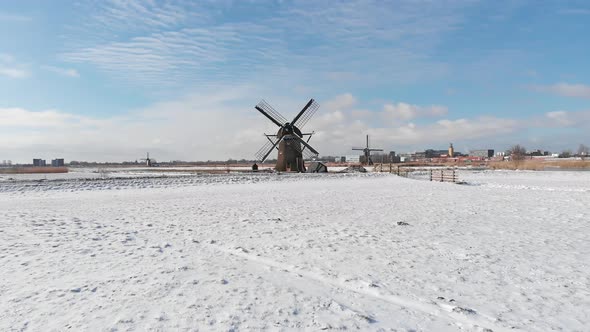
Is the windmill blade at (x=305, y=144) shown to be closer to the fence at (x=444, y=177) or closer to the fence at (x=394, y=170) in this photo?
the fence at (x=394, y=170)

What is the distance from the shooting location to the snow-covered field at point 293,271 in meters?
5.16

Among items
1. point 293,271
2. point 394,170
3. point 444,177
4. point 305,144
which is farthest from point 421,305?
point 394,170

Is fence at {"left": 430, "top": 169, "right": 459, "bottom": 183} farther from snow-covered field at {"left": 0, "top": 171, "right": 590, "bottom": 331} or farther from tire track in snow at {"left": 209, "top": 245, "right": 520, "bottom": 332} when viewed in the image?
tire track in snow at {"left": 209, "top": 245, "right": 520, "bottom": 332}

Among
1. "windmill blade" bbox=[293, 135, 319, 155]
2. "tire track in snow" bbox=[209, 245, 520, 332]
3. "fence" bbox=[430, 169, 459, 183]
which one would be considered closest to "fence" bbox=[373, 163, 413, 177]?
"fence" bbox=[430, 169, 459, 183]

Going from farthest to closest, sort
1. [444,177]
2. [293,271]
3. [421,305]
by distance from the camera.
Answer: [444,177], [293,271], [421,305]

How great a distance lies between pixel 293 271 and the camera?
23.7 ft

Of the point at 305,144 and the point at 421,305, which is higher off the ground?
the point at 305,144

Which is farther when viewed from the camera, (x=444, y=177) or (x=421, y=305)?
(x=444, y=177)

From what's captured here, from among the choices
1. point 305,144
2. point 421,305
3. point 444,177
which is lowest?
point 421,305

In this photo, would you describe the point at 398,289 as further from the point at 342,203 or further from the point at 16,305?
the point at 342,203

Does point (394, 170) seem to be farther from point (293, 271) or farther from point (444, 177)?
point (293, 271)

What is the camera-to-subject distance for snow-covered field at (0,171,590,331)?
16.9ft

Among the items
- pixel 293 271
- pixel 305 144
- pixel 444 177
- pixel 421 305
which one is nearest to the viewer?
pixel 421 305

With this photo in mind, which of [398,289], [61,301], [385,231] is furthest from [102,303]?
[385,231]
